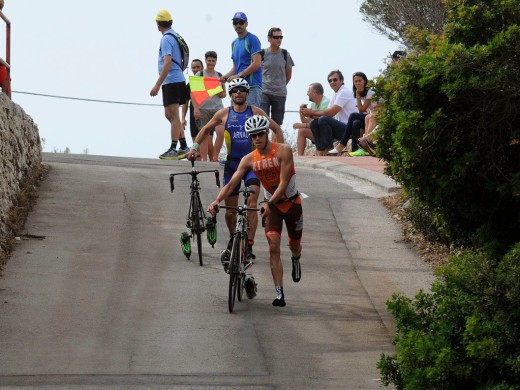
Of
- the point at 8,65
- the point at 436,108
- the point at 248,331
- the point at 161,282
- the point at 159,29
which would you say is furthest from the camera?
the point at 159,29

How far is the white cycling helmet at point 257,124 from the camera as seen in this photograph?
14.4 meters

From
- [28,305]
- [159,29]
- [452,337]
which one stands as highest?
[159,29]

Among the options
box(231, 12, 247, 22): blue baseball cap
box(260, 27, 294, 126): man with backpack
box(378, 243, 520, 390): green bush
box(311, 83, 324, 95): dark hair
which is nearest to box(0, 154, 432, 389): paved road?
box(378, 243, 520, 390): green bush

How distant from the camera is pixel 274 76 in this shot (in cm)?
2370

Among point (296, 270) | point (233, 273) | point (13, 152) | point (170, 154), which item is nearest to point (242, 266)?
point (233, 273)

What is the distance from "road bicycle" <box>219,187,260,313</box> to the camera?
1410 cm

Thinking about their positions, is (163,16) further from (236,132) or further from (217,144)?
(236,132)

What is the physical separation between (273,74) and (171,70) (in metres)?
2.05

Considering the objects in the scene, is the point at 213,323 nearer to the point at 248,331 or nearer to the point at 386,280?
the point at 248,331

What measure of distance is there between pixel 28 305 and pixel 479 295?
535 cm

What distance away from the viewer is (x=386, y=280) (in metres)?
16.0

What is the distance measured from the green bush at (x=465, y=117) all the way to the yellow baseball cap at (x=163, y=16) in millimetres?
9432

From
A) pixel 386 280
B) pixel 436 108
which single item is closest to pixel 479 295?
pixel 436 108

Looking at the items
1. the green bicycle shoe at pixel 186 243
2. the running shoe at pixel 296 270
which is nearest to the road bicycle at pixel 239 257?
the running shoe at pixel 296 270
